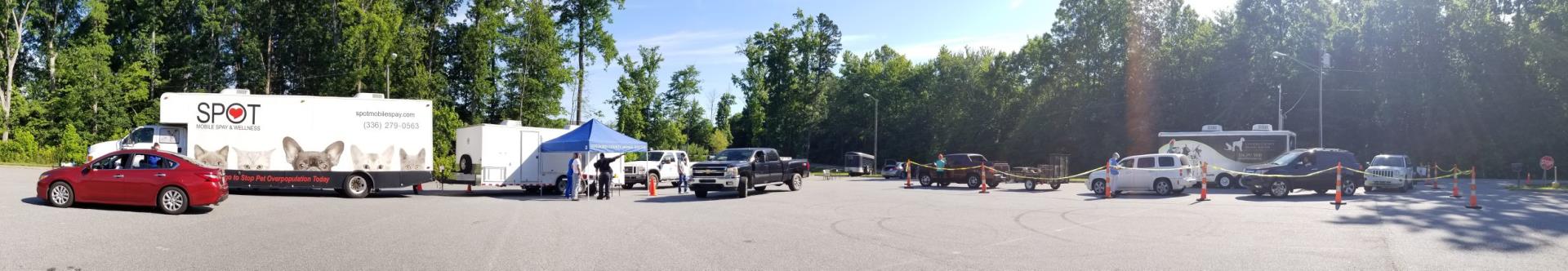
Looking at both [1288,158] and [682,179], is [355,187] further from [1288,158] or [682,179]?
[1288,158]

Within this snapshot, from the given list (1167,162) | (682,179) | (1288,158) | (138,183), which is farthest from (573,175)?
(1288,158)

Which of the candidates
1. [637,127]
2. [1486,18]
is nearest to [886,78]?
[637,127]

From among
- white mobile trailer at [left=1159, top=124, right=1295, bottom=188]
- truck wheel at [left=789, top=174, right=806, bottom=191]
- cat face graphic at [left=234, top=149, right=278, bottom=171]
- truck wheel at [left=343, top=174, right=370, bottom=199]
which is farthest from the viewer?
white mobile trailer at [left=1159, top=124, right=1295, bottom=188]

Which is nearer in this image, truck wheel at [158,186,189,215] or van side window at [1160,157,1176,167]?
truck wheel at [158,186,189,215]

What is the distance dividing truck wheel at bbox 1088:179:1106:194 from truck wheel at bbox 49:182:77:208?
21597 mm

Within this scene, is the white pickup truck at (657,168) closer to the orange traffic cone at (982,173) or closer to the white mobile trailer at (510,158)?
the white mobile trailer at (510,158)

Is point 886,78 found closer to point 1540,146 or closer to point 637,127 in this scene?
point 637,127

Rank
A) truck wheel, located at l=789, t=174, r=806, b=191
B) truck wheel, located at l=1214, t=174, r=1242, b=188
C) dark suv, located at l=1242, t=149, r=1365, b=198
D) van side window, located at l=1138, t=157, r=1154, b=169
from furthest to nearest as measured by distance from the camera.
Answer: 1. truck wheel, located at l=1214, t=174, r=1242, b=188
2. truck wheel, located at l=789, t=174, r=806, b=191
3. van side window, located at l=1138, t=157, r=1154, b=169
4. dark suv, located at l=1242, t=149, r=1365, b=198

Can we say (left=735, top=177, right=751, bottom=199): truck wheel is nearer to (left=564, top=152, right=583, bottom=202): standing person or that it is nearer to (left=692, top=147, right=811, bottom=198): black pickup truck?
(left=692, top=147, right=811, bottom=198): black pickup truck

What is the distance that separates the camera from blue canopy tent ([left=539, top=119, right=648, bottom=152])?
22562 mm

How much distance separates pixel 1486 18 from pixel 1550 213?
1571 inches

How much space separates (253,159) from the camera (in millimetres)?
19844

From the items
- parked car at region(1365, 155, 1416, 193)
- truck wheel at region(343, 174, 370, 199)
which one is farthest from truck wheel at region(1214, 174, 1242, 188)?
truck wheel at region(343, 174, 370, 199)

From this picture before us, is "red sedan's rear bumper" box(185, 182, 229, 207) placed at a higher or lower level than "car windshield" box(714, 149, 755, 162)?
lower
